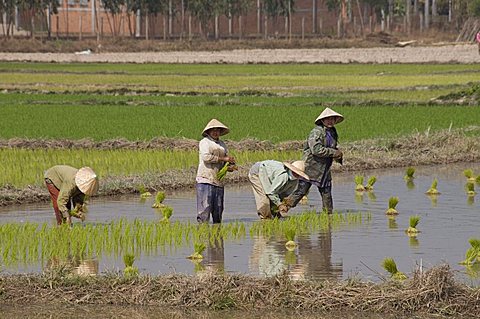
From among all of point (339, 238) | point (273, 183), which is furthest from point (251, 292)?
point (273, 183)

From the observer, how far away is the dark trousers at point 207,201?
1098 centimetres

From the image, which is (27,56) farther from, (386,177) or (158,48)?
(386,177)

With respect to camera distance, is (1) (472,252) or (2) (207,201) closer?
(1) (472,252)

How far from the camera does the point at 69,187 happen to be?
10250 millimetres

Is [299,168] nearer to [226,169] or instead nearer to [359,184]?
[226,169]

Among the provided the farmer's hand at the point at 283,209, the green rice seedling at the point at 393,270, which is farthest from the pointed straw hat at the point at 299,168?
the green rice seedling at the point at 393,270

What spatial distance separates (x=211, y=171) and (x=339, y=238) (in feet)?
4.90

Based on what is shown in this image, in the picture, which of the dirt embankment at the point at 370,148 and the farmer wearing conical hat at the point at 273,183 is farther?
the dirt embankment at the point at 370,148

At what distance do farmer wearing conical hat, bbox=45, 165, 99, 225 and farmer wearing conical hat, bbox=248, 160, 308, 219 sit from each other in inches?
71.8

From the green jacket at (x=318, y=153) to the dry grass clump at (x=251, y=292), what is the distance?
3.51 meters

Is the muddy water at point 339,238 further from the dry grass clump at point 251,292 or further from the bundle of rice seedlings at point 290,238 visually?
the dry grass clump at point 251,292

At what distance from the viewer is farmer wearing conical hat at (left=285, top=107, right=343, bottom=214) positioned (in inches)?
447

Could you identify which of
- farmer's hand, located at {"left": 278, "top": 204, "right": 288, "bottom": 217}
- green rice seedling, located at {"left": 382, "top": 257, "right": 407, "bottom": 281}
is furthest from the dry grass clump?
farmer's hand, located at {"left": 278, "top": 204, "right": 288, "bottom": 217}

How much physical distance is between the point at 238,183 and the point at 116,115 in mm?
10714
